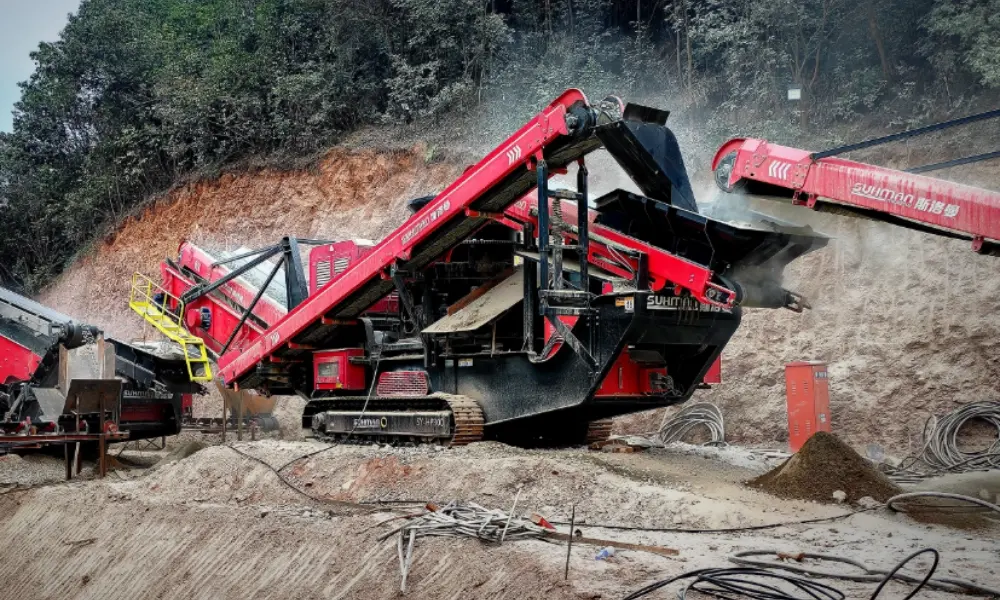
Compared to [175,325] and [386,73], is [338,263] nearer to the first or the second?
[175,325]

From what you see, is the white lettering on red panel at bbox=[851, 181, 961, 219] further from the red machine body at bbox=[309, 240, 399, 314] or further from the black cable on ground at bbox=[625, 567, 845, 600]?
the red machine body at bbox=[309, 240, 399, 314]

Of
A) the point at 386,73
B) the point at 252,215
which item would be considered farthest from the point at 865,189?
the point at 252,215

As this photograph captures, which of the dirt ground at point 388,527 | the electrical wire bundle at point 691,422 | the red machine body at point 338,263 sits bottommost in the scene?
the dirt ground at point 388,527

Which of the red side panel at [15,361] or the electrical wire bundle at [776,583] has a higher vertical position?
the red side panel at [15,361]

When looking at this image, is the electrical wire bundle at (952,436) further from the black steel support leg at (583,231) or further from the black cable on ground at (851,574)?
the black cable on ground at (851,574)

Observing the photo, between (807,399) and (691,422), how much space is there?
204 centimetres

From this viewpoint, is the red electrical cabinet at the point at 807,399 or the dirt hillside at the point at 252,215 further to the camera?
the dirt hillside at the point at 252,215

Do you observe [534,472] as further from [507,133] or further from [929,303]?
[507,133]

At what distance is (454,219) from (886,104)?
29.4 ft

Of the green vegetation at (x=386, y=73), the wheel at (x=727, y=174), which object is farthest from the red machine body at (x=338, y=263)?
the green vegetation at (x=386, y=73)

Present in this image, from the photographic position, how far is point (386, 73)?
22391mm

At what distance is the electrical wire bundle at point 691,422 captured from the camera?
12148 millimetres

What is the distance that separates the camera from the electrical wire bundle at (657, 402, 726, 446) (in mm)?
12148

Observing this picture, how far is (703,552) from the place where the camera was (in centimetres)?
544
